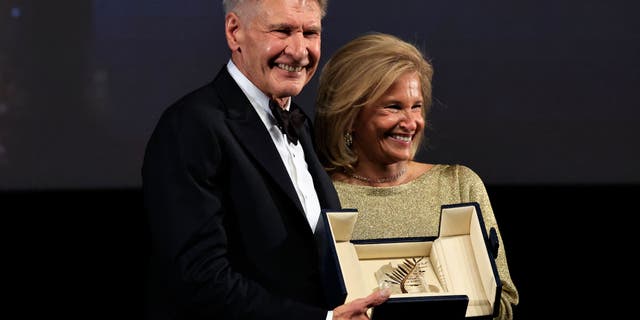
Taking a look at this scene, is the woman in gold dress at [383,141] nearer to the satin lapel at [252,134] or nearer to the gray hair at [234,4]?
the gray hair at [234,4]

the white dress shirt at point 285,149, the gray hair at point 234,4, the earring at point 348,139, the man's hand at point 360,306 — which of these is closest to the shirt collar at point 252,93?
the white dress shirt at point 285,149

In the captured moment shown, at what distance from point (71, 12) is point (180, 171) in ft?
6.15

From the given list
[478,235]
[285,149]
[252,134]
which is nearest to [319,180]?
[285,149]

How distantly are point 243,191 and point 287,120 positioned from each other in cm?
21

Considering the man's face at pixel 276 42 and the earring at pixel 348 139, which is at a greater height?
the man's face at pixel 276 42

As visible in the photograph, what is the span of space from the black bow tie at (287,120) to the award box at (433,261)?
0.59ft

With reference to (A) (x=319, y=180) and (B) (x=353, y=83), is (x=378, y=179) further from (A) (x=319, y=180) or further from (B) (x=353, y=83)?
(A) (x=319, y=180)

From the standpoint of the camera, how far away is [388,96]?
2.52 meters

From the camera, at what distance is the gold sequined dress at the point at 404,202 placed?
8.52 feet

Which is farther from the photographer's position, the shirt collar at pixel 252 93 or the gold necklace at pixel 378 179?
the gold necklace at pixel 378 179

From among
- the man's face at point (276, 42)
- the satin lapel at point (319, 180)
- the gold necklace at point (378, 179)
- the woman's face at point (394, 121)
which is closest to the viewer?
the man's face at point (276, 42)

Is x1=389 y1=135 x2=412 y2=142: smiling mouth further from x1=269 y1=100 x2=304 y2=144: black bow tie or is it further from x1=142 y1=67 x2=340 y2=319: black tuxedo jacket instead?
x1=142 y1=67 x2=340 y2=319: black tuxedo jacket

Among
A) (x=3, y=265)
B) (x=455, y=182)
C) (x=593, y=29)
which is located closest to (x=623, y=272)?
(x=593, y=29)

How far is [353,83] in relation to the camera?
255cm
